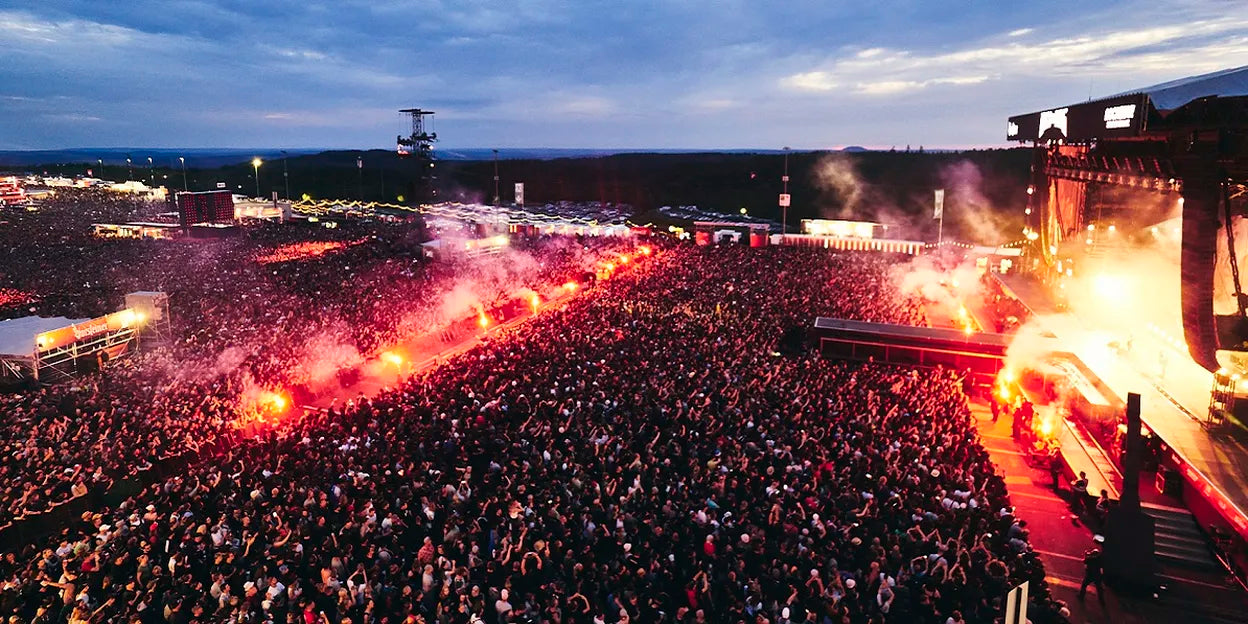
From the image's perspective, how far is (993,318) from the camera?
23.0m

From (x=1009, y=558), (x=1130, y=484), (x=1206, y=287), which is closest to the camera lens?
(x=1009, y=558)

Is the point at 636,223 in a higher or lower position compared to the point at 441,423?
higher

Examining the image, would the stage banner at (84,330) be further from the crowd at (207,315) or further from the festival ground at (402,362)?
the festival ground at (402,362)

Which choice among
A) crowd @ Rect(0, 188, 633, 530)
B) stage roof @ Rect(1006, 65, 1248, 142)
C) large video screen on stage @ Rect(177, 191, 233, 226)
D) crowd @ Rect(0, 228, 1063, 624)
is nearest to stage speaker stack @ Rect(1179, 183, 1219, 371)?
stage roof @ Rect(1006, 65, 1248, 142)

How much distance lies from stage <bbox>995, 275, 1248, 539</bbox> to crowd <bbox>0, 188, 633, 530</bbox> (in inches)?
634

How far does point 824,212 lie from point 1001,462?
202 ft

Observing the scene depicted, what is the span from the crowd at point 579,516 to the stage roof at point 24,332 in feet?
23.6

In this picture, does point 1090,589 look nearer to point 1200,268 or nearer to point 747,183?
point 1200,268

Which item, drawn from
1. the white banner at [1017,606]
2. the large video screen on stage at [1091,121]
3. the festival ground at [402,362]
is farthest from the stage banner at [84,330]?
the large video screen on stage at [1091,121]

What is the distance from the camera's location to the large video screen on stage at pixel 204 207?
1721 inches

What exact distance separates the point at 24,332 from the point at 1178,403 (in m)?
24.8

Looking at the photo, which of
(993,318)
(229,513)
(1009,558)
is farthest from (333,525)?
(993,318)

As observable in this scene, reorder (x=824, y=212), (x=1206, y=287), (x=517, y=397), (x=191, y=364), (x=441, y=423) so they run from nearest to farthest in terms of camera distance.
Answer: (x=1206, y=287) < (x=441, y=423) < (x=517, y=397) < (x=191, y=364) < (x=824, y=212)

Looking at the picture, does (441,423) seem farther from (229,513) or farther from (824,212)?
(824,212)
